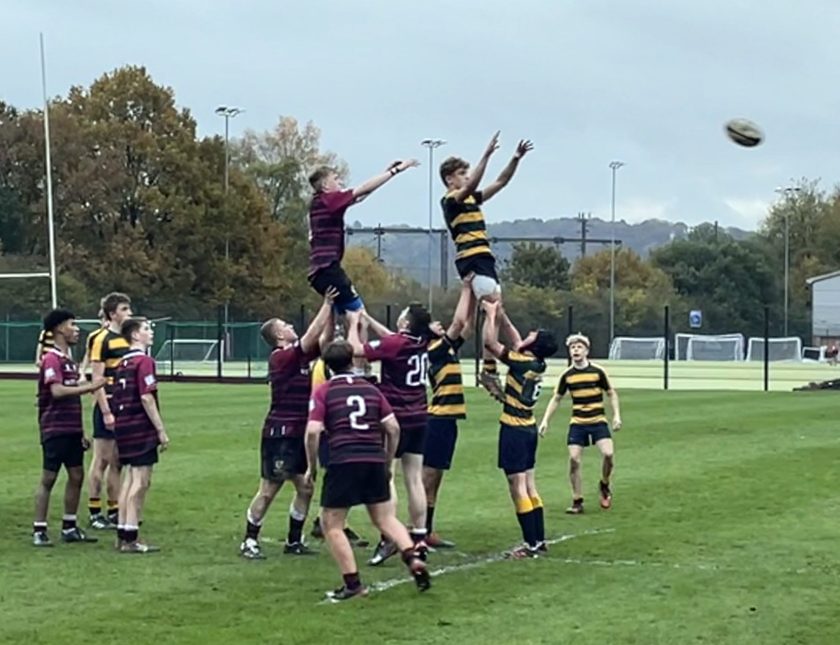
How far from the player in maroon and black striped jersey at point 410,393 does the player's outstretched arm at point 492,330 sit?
0.73 m

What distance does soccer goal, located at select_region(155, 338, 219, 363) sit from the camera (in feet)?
190

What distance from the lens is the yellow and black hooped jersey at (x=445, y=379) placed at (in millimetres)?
13703

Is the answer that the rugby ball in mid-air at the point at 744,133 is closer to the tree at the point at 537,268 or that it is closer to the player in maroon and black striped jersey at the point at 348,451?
the player in maroon and black striped jersey at the point at 348,451

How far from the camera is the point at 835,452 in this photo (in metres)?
22.4

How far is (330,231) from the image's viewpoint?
495 inches

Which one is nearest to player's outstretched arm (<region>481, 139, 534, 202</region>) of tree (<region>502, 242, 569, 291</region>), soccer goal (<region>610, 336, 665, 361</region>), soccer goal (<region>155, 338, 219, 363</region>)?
soccer goal (<region>155, 338, 219, 363</region>)

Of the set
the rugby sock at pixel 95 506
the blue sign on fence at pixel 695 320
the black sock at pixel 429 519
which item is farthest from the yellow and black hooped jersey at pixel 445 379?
the blue sign on fence at pixel 695 320

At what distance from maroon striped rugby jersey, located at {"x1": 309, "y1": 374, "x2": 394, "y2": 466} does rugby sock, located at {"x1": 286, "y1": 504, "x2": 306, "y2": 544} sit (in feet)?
7.26

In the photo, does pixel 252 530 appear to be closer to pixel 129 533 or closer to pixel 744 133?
pixel 129 533

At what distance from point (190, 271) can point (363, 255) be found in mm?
29974

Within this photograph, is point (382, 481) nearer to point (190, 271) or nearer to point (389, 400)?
point (389, 400)

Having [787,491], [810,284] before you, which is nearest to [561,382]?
[787,491]

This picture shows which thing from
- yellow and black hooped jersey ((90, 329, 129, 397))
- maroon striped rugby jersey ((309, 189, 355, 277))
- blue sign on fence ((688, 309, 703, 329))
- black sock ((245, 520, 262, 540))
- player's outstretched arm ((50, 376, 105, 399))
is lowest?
black sock ((245, 520, 262, 540))

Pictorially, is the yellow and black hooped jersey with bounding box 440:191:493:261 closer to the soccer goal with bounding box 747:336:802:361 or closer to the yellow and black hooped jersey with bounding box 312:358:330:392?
the yellow and black hooped jersey with bounding box 312:358:330:392
